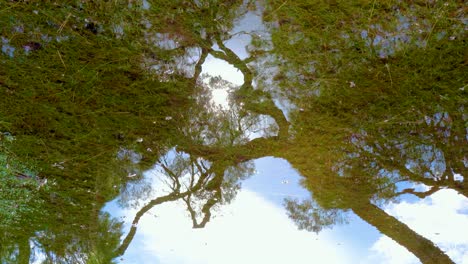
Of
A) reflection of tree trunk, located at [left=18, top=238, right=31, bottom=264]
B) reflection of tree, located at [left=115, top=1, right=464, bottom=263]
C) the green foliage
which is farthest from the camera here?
reflection of tree trunk, located at [left=18, top=238, right=31, bottom=264]

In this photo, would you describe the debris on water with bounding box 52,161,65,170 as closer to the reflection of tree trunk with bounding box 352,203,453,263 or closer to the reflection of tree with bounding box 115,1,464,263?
the reflection of tree with bounding box 115,1,464,263

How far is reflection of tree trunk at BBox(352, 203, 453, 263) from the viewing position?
334 centimetres

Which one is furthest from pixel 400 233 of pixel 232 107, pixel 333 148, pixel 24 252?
pixel 24 252

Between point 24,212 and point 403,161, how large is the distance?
389 cm

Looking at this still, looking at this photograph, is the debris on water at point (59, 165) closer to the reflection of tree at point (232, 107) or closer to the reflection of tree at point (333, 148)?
the reflection of tree at point (232, 107)

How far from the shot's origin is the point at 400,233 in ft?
11.3

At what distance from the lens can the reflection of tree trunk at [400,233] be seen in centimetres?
334

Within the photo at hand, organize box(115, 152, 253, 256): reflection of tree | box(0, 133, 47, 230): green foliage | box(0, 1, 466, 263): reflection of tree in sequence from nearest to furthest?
box(0, 1, 466, 263): reflection of tree < box(0, 133, 47, 230): green foliage < box(115, 152, 253, 256): reflection of tree

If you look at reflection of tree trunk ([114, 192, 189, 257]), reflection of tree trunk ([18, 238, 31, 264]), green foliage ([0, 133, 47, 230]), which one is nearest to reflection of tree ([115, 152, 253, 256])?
reflection of tree trunk ([114, 192, 189, 257])

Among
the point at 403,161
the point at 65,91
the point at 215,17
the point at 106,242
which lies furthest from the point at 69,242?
the point at 403,161

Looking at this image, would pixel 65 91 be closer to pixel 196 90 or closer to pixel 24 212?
pixel 196 90

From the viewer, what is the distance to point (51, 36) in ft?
8.51

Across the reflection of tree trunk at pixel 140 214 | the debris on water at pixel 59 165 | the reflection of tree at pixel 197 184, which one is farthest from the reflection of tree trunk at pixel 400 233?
the debris on water at pixel 59 165

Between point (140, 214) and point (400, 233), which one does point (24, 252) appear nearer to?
point (140, 214)
